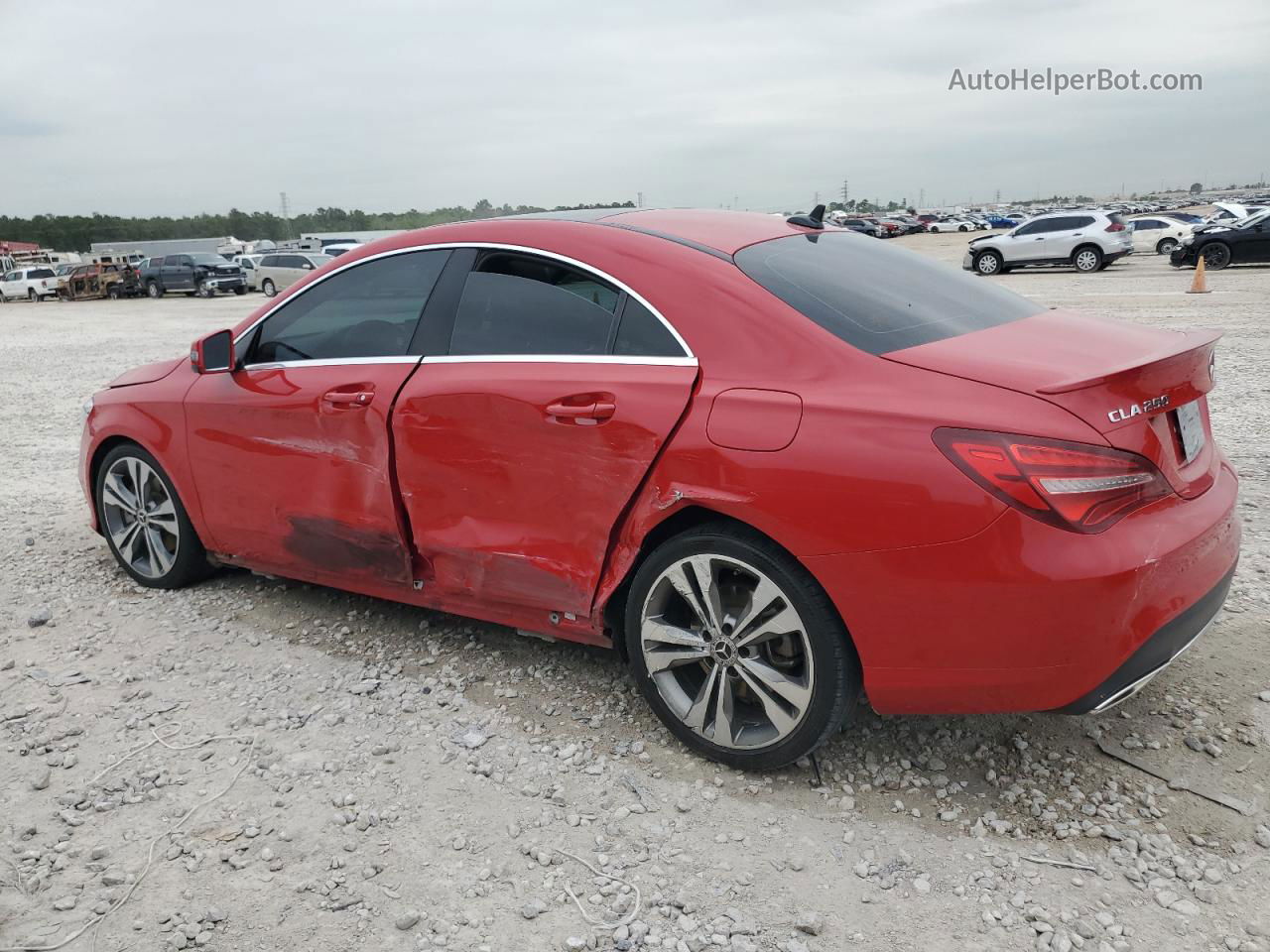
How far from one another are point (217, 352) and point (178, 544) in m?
1.00

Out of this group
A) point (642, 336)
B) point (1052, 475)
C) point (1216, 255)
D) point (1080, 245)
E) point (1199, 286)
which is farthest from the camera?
point (1080, 245)

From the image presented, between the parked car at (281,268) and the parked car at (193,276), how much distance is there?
1236 mm

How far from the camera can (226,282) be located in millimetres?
34938

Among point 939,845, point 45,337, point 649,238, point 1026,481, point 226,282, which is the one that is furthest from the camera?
point 226,282

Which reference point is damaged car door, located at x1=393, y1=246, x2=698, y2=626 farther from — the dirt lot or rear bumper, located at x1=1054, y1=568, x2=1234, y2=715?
rear bumper, located at x1=1054, y1=568, x2=1234, y2=715

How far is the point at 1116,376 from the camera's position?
2604 millimetres

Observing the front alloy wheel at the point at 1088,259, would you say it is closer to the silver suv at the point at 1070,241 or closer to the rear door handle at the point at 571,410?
the silver suv at the point at 1070,241

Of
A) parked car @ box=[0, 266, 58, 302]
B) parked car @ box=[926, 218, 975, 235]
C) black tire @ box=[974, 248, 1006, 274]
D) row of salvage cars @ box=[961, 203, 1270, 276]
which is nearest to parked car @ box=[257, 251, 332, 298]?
parked car @ box=[0, 266, 58, 302]

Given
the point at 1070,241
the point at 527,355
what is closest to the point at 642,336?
the point at 527,355

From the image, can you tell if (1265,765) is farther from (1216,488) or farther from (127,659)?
(127,659)

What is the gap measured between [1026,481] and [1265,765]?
136 cm

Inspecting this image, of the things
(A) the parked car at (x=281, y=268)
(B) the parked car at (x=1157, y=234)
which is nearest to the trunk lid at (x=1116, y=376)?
(B) the parked car at (x=1157, y=234)

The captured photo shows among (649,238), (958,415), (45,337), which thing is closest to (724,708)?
(958,415)

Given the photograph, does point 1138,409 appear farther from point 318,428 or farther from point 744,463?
point 318,428
